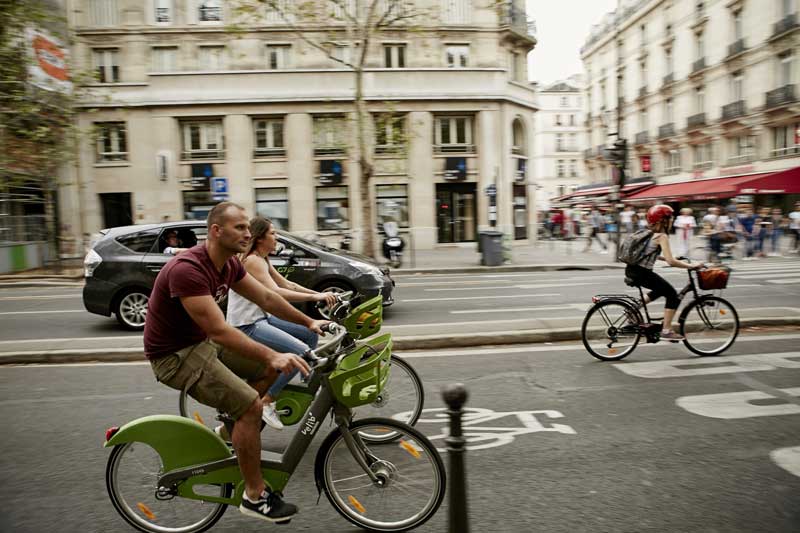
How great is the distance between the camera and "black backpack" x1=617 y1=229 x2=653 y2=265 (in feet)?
21.5

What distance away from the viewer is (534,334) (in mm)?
7512

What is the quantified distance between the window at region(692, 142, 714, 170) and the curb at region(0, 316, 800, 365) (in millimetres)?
35895

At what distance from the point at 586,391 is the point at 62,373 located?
576 cm

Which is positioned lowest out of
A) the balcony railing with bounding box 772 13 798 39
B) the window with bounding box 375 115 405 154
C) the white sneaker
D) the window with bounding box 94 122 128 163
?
the white sneaker

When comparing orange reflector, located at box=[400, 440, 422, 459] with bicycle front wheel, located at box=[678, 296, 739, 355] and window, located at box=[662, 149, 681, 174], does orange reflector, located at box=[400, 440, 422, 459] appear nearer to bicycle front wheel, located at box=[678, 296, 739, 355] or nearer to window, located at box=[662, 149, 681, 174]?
bicycle front wheel, located at box=[678, 296, 739, 355]

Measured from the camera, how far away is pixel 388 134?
18469 millimetres

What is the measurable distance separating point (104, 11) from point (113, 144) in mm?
6114

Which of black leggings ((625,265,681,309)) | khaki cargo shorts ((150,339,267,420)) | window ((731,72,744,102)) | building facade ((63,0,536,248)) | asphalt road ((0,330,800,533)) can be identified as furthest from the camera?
window ((731,72,744,102))

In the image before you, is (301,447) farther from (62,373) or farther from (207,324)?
(62,373)

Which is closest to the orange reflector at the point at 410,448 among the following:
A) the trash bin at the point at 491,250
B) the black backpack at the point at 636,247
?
the black backpack at the point at 636,247

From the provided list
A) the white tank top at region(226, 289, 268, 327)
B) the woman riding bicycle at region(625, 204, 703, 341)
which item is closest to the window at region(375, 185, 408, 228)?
the woman riding bicycle at region(625, 204, 703, 341)

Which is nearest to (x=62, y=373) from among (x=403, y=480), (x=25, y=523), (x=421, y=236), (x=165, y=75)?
(x=25, y=523)

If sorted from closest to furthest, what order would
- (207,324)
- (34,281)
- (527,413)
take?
(207,324) < (527,413) < (34,281)

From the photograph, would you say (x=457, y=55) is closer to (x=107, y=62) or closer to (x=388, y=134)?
(x=388, y=134)
